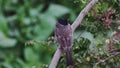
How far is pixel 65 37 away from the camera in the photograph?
2.73 m

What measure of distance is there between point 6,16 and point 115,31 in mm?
2905

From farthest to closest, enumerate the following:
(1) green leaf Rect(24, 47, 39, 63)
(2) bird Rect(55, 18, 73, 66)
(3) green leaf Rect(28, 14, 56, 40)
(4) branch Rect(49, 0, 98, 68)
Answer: (3) green leaf Rect(28, 14, 56, 40) < (1) green leaf Rect(24, 47, 39, 63) < (2) bird Rect(55, 18, 73, 66) < (4) branch Rect(49, 0, 98, 68)

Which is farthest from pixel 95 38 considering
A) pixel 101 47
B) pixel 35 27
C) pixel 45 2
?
pixel 45 2

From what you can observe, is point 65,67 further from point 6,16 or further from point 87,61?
point 6,16

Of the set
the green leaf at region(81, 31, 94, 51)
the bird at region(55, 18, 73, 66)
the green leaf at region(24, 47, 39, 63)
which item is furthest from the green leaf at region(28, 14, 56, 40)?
the green leaf at region(81, 31, 94, 51)

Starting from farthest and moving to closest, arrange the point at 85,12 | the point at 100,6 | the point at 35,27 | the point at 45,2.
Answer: the point at 45,2
the point at 35,27
the point at 100,6
the point at 85,12

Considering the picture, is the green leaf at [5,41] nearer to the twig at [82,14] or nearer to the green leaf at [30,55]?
the green leaf at [30,55]

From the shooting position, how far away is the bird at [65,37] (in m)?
2.46

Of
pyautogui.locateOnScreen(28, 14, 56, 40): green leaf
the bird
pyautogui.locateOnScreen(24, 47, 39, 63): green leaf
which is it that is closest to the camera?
the bird

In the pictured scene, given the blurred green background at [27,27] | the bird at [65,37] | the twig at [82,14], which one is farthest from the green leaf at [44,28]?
the twig at [82,14]

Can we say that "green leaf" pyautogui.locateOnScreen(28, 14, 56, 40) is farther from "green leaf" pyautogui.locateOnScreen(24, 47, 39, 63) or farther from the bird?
the bird

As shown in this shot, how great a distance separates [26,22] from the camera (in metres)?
5.14

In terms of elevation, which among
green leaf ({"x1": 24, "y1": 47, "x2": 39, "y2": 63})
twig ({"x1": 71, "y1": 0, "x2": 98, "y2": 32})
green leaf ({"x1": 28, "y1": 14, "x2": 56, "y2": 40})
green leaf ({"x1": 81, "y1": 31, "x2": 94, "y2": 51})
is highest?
green leaf ({"x1": 28, "y1": 14, "x2": 56, "y2": 40})

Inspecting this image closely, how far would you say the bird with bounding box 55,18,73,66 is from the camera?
2455mm
